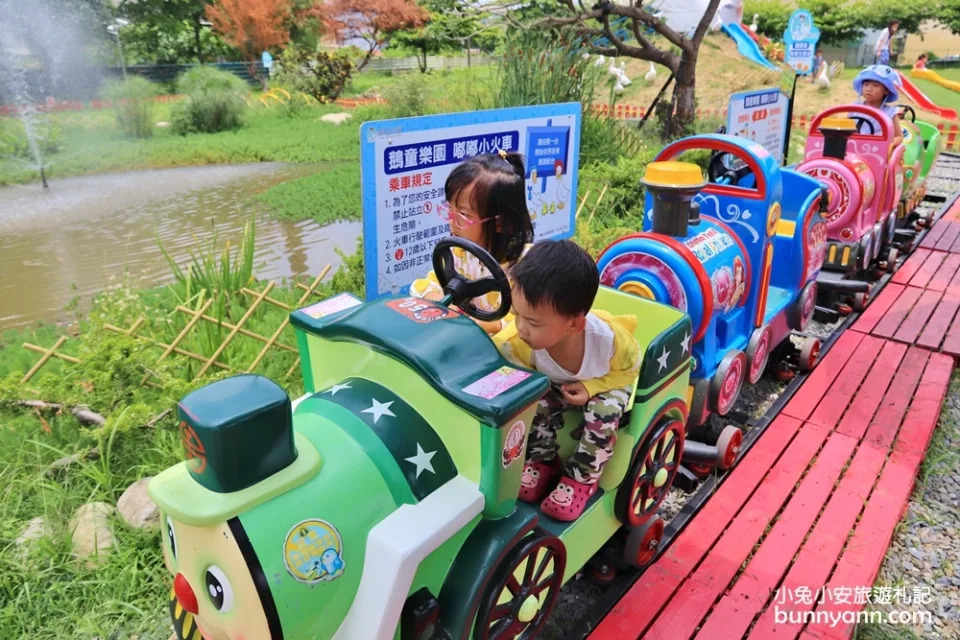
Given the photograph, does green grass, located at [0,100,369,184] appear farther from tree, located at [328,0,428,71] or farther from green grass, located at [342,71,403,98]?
tree, located at [328,0,428,71]

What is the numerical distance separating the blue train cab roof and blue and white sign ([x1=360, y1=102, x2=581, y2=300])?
0.89 metres

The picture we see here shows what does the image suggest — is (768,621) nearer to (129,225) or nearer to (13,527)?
(13,527)

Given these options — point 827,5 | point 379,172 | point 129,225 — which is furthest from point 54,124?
point 827,5

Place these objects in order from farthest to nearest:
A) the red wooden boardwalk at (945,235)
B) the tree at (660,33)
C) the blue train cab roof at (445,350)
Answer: the tree at (660,33), the red wooden boardwalk at (945,235), the blue train cab roof at (445,350)

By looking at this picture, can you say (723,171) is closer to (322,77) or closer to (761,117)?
(761,117)

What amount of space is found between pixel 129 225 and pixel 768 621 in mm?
8471

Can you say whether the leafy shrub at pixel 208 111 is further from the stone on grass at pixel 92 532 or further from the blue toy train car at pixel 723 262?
the stone on grass at pixel 92 532

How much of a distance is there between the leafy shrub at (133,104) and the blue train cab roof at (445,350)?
16.8 meters

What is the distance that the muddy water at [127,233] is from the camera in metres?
6.01

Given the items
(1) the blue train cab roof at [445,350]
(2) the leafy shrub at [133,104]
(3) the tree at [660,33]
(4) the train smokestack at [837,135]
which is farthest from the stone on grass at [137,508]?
(2) the leafy shrub at [133,104]

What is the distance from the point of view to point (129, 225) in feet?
27.6

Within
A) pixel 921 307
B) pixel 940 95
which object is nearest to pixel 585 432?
pixel 921 307

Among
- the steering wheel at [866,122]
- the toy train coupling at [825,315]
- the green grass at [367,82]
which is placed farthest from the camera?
the green grass at [367,82]

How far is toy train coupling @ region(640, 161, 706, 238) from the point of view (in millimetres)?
2881
